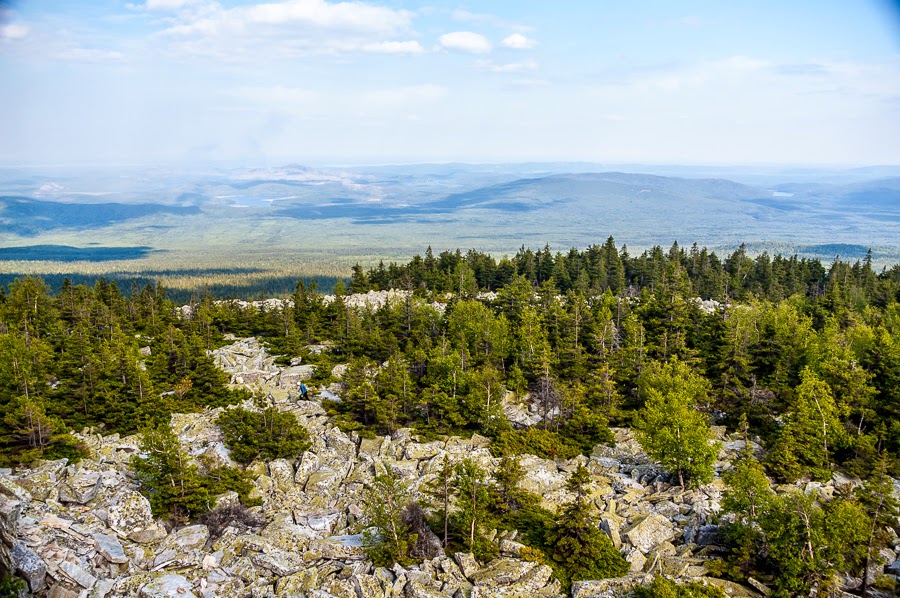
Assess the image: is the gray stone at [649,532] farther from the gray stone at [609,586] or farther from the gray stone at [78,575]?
the gray stone at [78,575]

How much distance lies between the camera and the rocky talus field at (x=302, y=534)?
23.4 metres

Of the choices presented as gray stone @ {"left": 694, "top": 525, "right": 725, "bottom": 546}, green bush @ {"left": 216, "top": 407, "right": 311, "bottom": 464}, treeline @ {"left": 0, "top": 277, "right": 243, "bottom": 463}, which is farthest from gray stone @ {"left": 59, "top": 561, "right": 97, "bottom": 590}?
gray stone @ {"left": 694, "top": 525, "right": 725, "bottom": 546}

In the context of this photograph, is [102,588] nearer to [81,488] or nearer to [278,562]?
[278,562]

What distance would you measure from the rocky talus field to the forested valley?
1.24 m

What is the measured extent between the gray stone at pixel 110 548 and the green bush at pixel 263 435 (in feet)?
39.5

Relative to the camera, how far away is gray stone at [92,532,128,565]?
2428 centimetres

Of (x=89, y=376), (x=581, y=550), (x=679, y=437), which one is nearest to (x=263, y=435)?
(x=89, y=376)

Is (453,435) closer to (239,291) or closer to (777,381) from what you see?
(777,381)

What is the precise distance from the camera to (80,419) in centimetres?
4091

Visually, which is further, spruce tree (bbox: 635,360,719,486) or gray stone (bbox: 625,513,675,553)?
spruce tree (bbox: 635,360,719,486)

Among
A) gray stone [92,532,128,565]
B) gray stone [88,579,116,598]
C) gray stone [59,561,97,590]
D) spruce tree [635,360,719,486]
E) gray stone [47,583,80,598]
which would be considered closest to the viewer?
gray stone [47,583,80,598]

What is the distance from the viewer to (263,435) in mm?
38344

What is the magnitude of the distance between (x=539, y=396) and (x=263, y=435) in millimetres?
22210

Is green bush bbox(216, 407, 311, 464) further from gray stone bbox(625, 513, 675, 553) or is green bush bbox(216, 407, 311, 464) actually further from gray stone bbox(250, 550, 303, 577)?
gray stone bbox(625, 513, 675, 553)
